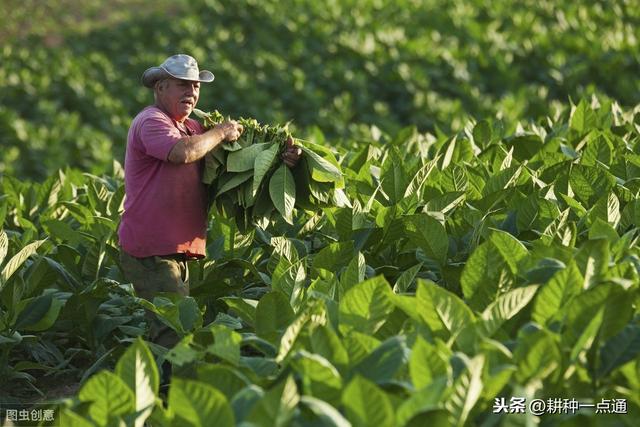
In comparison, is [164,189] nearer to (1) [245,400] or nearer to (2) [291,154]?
(2) [291,154]

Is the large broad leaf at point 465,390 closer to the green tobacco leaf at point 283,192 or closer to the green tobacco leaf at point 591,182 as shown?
the green tobacco leaf at point 283,192

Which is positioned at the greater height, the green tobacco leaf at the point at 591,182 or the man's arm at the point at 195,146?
the man's arm at the point at 195,146

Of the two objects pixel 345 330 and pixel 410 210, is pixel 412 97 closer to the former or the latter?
pixel 410 210

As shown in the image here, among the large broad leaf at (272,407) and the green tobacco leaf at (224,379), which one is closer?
the large broad leaf at (272,407)

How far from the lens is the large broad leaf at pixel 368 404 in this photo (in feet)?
10.1

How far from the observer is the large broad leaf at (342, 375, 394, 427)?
3.07 meters

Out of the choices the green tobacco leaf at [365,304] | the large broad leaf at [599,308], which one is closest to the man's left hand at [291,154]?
the green tobacco leaf at [365,304]

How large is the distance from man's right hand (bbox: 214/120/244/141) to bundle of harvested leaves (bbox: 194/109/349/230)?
0.05m

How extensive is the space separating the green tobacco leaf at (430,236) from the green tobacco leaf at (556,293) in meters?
1.16

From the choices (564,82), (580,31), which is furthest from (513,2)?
(564,82)

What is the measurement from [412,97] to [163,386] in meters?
10.6

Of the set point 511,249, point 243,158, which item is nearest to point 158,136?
point 243,158

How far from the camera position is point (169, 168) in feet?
16.3

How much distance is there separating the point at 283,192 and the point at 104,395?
1.76 meters
